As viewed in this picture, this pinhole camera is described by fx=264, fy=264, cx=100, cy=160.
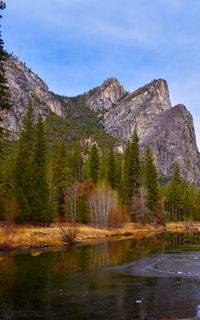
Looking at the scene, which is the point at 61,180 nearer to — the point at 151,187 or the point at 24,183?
the point at 24,183

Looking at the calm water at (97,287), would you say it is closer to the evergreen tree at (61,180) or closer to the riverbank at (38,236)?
the riverbank at (38,236)

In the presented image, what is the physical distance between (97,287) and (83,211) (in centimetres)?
3493

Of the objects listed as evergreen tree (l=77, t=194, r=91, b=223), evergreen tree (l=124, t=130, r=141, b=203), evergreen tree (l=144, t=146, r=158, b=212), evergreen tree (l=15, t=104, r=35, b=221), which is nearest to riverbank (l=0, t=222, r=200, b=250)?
evergreen tree (l=15, t=104, r=35, b=221)

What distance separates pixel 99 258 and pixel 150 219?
43969mm

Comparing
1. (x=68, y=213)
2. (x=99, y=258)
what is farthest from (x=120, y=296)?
(x=68, y=213)

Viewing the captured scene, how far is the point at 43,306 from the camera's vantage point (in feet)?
34.9

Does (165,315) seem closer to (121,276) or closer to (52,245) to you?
(121,276)

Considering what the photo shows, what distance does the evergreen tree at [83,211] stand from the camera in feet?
157

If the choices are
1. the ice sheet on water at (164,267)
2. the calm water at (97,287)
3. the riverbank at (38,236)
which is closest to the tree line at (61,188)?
the riverbank at (38,236)

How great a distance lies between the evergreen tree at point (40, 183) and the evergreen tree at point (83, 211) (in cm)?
853

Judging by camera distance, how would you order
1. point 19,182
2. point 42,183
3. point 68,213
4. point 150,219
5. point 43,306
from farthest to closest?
point 150,219
point 68,213
point 42,183
point 19,182
point 43,306

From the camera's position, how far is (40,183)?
135ft

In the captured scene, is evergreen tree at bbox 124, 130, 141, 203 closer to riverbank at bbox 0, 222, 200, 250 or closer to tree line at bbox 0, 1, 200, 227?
tree line at bbox 0, 1, 200, 227

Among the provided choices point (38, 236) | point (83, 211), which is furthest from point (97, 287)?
point (83, 211)
